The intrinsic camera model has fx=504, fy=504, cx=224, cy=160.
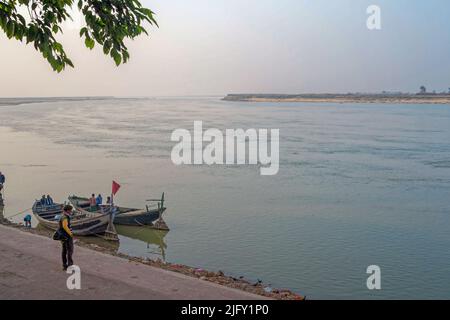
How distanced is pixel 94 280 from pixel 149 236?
9836 millimetres

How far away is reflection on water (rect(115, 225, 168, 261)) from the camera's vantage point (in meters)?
17.6

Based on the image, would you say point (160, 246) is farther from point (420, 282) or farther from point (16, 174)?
point (16, 174)

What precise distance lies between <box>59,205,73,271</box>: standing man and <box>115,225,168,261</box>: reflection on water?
677cm

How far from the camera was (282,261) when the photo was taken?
1544 centimetres

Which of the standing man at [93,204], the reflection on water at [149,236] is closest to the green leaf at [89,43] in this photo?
the reflection on water at [149,236]

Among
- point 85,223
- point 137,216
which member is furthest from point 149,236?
point 85,223

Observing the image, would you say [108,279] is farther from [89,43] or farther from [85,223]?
[85,223]

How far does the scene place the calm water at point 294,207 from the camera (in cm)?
1488

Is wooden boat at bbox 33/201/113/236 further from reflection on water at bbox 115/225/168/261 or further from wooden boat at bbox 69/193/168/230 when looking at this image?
reflection on water at bbox 115/225/168/261

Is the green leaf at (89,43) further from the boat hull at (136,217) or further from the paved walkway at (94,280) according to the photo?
the boat hull at (136,217)

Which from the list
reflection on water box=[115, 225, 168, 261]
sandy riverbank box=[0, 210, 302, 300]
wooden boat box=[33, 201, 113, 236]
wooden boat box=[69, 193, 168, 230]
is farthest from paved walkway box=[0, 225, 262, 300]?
wooden boat box=[69, 193, 168, 230]

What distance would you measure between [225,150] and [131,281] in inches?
1362

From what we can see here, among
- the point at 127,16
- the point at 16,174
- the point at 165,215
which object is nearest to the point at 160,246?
the point at 165,215

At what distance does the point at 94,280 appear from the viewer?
9.49m
